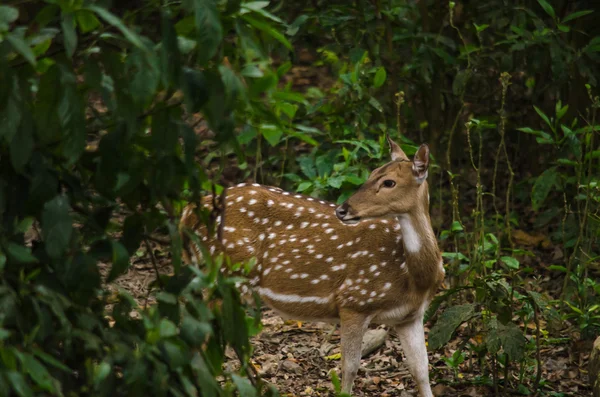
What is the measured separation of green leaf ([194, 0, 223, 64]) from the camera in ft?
9.02

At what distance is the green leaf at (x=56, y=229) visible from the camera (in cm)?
297

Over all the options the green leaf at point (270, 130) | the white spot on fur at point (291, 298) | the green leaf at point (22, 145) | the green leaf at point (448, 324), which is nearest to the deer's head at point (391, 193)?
the white spot on fur at point (291, 298)

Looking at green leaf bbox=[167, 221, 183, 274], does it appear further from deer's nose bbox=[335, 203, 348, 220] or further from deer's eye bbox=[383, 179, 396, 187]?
deer's eye bbox=[383, 179, 396, 187]

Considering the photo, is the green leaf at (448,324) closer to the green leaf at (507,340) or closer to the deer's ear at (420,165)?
the green leaf at (507,340)

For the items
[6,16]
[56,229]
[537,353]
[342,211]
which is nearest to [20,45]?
[6,16]

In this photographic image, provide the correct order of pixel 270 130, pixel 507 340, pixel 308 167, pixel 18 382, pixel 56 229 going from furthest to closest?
pixel 308 167, pixel 507 340, pixel 270 130, pixel 56 229, pixel 18 382

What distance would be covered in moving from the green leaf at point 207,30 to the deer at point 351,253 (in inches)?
125

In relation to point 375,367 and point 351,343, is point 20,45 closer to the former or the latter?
point 351,343

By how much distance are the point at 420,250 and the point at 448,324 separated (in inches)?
18.5

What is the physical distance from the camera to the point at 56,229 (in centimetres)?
297

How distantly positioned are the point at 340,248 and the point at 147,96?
3732 millimetres

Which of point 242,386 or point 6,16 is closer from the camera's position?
point 6,16

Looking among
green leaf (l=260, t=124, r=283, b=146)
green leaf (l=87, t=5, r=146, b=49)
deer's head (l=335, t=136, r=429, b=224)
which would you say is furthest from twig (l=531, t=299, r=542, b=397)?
green leaf (l=87, t=5, r=146, b=49)

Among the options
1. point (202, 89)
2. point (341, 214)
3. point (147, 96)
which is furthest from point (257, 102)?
point (341, 214)
